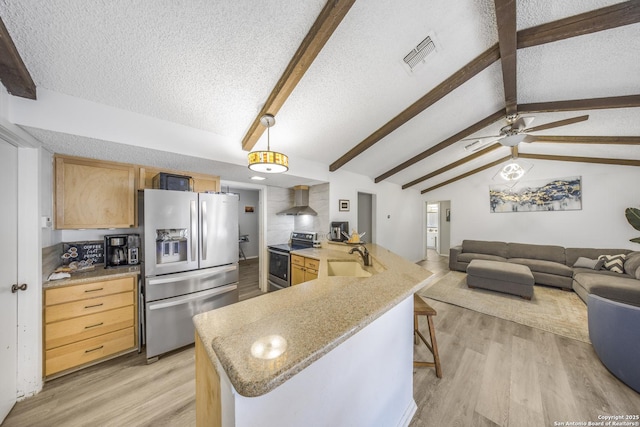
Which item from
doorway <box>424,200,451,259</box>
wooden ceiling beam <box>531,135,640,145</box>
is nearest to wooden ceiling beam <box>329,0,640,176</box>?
wooden ceiling beam <box>531,135,640,145</box>

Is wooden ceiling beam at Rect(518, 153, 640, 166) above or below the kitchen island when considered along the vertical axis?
above

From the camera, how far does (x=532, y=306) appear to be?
3.16m

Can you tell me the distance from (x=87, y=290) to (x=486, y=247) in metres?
7.04

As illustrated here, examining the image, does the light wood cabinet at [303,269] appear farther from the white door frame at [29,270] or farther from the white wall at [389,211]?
the white door frame at [29,270]

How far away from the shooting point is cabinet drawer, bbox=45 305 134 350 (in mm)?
1766

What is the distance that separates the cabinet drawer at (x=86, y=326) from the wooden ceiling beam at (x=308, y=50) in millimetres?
2390

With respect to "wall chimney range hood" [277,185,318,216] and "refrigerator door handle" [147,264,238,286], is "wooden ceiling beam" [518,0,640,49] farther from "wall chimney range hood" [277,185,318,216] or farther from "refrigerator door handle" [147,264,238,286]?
"refrigerator door handle" [147,264,238,286]

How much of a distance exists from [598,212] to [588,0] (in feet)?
16.7

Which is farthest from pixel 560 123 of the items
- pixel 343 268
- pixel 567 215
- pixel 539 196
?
pixel 343 268

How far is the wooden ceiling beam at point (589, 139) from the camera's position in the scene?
10.1 feet

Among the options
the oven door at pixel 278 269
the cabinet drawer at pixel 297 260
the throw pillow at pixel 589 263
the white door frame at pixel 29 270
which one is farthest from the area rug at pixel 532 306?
the white door frame at pixel 29 270

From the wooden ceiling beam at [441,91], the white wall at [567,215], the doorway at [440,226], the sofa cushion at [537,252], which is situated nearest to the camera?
the wooden ceiling beam at [441,91]

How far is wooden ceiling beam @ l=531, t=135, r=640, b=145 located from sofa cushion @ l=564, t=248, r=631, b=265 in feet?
6.95

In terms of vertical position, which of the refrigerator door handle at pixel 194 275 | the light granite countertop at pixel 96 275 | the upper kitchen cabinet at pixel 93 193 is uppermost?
the upper kitchen cabinet at pixel 93 193
